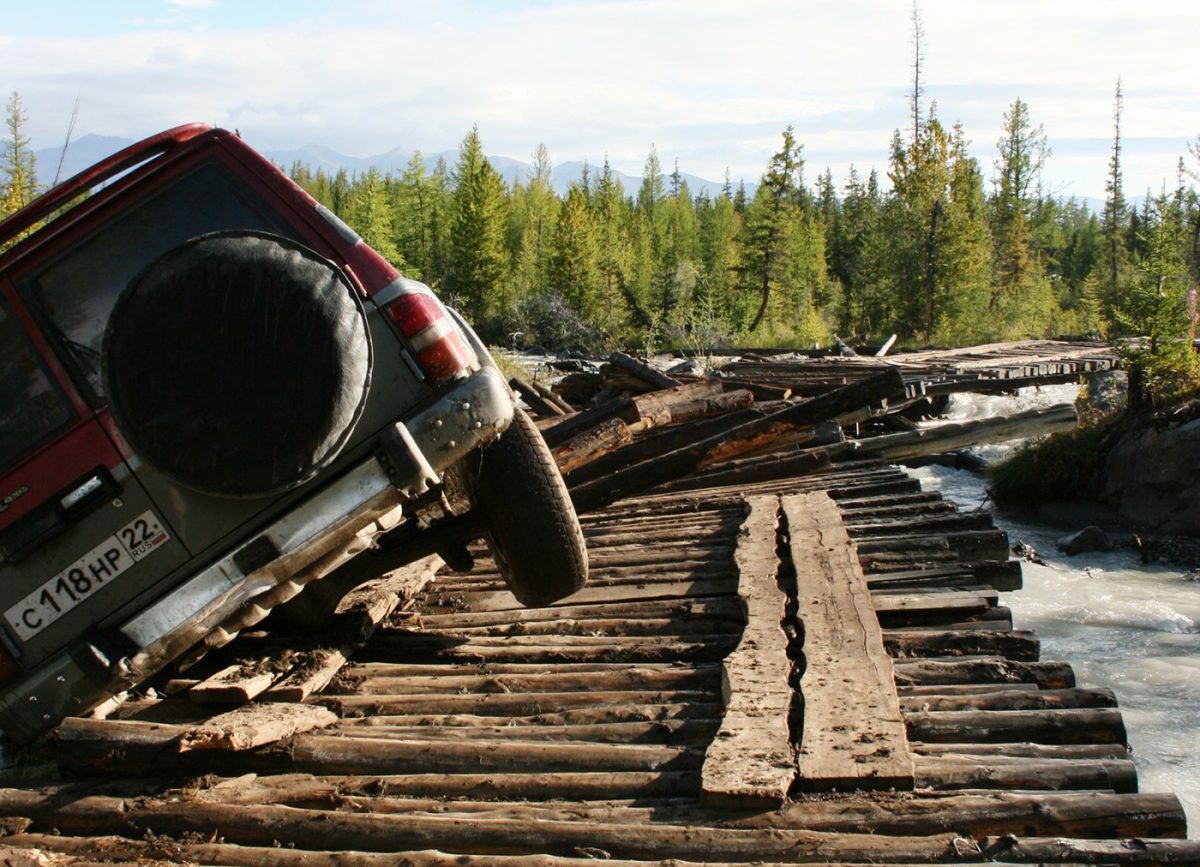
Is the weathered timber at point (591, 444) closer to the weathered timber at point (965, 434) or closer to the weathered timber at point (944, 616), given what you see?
the weathered timber at point (965, 434)

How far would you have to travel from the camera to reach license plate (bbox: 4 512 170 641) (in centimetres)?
408

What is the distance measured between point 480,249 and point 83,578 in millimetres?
58299

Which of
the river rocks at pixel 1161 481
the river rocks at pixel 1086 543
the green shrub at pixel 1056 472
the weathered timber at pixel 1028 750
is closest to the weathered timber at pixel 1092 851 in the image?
the weathered timber at pixel 1028 750

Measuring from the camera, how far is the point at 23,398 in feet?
A: 13.8

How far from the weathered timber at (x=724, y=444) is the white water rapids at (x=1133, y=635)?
2585 millimetres

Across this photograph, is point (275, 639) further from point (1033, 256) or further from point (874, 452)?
point (1033, 256)

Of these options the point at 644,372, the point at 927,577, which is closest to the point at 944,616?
the point at 927,577

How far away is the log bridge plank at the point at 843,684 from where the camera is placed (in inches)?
138

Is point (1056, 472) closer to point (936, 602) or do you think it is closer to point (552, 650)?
point (936, 602)

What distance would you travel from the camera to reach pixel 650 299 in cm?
5516

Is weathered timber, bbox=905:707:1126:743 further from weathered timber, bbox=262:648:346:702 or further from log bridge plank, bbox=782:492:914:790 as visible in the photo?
weathered timber, bbox=262:648:346:702

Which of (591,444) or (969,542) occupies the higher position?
(591,444)

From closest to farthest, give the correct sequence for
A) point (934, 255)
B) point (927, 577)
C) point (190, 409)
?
point (190, 409) < point (927, 577) < point (934, 255)

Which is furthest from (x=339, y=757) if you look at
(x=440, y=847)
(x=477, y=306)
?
(x=477, y=306)
